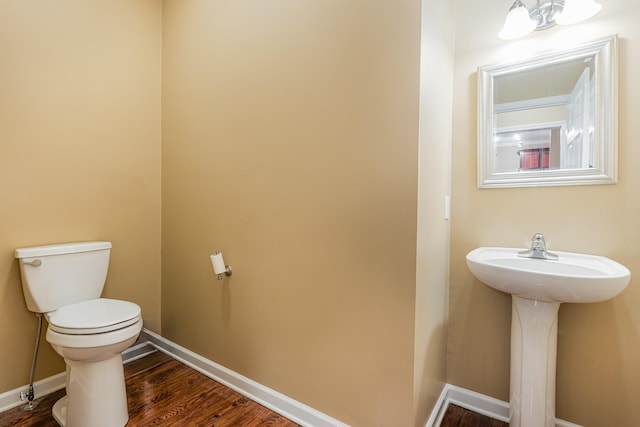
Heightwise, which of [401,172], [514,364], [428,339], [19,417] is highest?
[401,172]

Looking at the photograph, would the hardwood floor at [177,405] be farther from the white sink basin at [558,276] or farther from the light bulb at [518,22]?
the light bulb at [518,22]

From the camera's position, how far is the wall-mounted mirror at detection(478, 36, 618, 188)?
4.22 feet

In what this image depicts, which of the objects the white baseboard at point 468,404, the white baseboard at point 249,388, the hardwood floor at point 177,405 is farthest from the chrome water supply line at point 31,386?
the white baseboard at point 468,404

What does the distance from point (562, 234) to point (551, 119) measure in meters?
0.55

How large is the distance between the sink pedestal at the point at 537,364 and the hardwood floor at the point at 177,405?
1.05 m

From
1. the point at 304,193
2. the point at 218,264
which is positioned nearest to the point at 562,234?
the point at 304,193

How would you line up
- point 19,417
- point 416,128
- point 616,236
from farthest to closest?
point 19,417 → point 616,236 → point 416,128

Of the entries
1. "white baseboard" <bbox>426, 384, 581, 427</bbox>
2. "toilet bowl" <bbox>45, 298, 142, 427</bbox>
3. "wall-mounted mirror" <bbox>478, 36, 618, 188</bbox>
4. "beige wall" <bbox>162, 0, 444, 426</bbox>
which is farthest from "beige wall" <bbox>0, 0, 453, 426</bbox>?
"toilet bowl" <bbox>45, 298, 142, 427</bbox>

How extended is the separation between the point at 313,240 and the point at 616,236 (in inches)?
51.7

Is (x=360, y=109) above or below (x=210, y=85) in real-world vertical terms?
below

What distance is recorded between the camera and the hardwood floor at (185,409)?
4.85 ft

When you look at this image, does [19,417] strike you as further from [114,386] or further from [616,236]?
[616,236]

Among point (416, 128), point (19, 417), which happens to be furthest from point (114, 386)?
point (416, 128)

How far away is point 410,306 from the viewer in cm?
119
